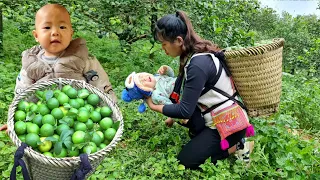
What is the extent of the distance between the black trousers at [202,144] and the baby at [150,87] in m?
0.16

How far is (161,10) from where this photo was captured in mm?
3611

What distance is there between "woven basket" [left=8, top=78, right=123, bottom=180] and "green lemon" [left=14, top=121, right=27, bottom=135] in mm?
23

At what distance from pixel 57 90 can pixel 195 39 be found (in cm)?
113

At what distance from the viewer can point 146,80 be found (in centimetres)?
268

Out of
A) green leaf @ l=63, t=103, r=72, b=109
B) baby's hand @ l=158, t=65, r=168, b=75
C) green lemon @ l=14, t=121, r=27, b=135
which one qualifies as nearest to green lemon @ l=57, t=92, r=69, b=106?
green leaf @ l=63, t=103, r=72, b=109

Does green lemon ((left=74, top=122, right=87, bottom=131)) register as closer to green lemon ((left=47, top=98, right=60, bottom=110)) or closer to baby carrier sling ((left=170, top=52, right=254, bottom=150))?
green lemon ((left=47, top=98, right=60, bottom=110))

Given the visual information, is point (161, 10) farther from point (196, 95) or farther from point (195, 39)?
point (196, 95)

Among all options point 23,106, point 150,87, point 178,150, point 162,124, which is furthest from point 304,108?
point 23,106

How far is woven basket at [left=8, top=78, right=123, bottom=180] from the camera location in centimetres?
166

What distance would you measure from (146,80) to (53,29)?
2.48 feet

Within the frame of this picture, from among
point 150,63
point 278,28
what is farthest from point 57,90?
point 278,28

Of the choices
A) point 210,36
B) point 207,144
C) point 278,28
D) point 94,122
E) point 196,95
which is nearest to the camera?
point 94,122

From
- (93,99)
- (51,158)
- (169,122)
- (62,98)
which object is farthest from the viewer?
(169,122)

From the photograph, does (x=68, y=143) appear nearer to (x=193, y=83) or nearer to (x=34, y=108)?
(x=34, y=108)
